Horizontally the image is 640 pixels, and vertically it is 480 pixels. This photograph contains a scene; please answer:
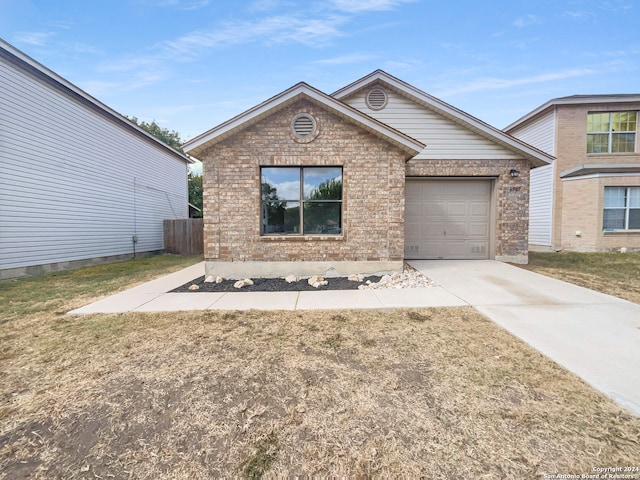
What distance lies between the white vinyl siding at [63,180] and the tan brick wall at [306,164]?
6385 mm

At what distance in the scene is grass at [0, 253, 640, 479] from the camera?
1.94 meters

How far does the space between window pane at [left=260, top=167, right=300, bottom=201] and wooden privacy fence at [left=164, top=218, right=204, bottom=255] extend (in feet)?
29.2

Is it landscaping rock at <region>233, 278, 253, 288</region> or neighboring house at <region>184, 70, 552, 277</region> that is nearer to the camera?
landscaping rock at <region>233, 278, 253, 288</region>

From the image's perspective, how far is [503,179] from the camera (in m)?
9.35

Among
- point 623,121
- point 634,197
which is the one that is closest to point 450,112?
point 634,197

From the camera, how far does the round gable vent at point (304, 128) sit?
24.2ft

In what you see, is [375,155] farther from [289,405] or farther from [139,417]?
[139,417]

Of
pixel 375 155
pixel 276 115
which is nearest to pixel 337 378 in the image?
pixel 375 155

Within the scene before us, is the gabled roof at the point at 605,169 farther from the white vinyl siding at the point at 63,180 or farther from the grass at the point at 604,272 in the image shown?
the white vinyl siding at the point at 63,180

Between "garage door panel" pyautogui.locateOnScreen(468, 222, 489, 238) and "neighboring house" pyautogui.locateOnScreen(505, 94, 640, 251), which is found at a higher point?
"neighboring house" pyautogui.locateOnScreen(505, 94, 640, 251)

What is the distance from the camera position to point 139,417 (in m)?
2.40

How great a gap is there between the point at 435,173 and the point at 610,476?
28.4 feet

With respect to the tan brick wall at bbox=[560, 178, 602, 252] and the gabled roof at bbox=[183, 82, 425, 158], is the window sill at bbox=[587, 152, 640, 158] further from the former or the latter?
the gabled roof at bbox=[183, 82, 425, 158]

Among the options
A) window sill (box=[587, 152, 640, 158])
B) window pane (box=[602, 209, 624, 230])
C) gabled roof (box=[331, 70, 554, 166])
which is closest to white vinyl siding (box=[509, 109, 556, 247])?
window sill (box=[587, 152, 640, 158])
